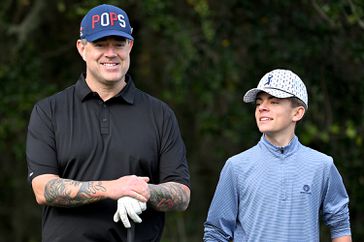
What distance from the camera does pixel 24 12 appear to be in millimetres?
12602

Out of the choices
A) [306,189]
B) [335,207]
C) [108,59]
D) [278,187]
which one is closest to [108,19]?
[108,59]

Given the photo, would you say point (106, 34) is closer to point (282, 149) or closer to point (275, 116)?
point (275, 116)

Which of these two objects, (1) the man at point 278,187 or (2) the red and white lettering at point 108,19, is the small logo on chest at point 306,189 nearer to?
(1) the man at point 278,187

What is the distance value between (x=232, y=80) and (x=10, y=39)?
2789 millimetres

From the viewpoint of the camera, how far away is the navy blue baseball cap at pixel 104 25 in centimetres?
479

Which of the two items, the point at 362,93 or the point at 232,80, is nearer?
the point at 362,93

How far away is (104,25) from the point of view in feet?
15.8

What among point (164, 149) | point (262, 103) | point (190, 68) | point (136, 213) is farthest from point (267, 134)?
point (190, 68)

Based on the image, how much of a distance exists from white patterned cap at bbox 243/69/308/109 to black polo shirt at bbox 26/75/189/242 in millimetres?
448

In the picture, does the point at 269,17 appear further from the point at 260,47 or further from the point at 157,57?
the point at 157,57

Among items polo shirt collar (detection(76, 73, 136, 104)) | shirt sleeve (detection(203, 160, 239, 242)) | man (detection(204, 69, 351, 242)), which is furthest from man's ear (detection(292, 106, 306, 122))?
polo shirt collar (detection(76, 73, 136, 104))

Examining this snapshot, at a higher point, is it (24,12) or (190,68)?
(24,12)

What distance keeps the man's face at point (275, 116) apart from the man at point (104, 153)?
0.41 meters

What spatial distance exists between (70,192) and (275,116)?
1.05 m
